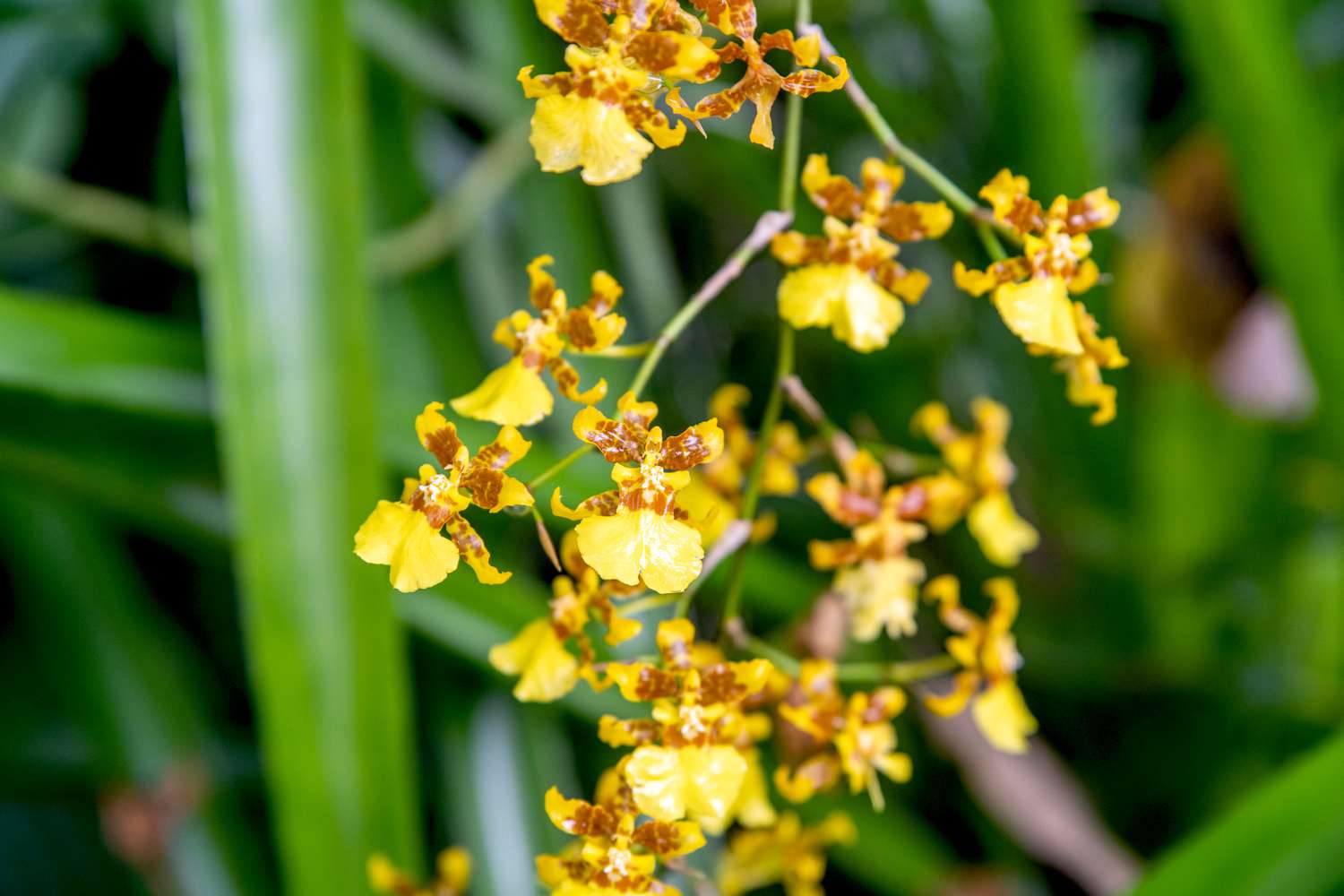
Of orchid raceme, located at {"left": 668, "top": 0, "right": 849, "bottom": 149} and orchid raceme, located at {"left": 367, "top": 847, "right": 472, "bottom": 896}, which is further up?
orchid raceme, located at {"left": 668, "top": 0, "right": 849, "bottom": 149}

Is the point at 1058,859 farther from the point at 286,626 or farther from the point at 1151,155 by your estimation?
the point at 1151,155

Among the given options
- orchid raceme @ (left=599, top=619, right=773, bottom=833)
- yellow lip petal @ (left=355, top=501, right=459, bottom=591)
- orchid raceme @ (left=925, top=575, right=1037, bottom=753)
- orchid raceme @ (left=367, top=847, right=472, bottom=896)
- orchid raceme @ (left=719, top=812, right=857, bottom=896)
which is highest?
yellow lip petal @ (left=355, top=501, right=459, bottom=591)

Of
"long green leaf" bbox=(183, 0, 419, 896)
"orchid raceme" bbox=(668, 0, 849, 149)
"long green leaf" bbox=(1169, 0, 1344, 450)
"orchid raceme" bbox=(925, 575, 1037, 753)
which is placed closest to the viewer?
"orchid raceme" bbox=(668, 0, 849, 149)

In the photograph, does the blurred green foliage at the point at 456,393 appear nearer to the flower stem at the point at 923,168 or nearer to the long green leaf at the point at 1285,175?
the long green leaf at the point at 1285,175

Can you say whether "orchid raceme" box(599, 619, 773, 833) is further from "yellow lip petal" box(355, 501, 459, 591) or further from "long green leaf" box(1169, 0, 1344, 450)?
"long green leaf" box(1169, 0, 1344, 450)

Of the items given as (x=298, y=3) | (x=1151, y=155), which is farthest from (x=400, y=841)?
(x=1151, y=155)

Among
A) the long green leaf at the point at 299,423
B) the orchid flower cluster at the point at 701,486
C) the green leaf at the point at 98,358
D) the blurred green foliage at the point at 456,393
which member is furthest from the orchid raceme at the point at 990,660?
the green leaf at the point at 98,358

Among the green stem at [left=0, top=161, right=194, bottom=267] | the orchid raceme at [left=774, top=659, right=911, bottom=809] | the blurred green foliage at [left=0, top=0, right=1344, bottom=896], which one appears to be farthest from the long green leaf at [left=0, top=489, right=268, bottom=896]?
the orchid raceme at [left=774, top=659, right=911, bottom=809]

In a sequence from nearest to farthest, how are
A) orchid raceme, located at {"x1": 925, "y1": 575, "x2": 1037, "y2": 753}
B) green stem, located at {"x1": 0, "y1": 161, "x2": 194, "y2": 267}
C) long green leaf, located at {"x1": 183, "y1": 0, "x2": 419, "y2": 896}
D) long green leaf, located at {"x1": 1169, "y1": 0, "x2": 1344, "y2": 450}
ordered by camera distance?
orchid raceme, located at {"x1": 925, "y1": 575, "x2": 1037, "y2": 753}, long green leaf, located at {"x1": 183, "y1": 0, "x2": 419, "y2": 896}, long green leaf, located at {"x1": 1169, "y1": 0, "x2": 1344, "y2": 450}, green stem, located at {"x1": 0, "y1": 161, "x2": 194, "y2": 267}
